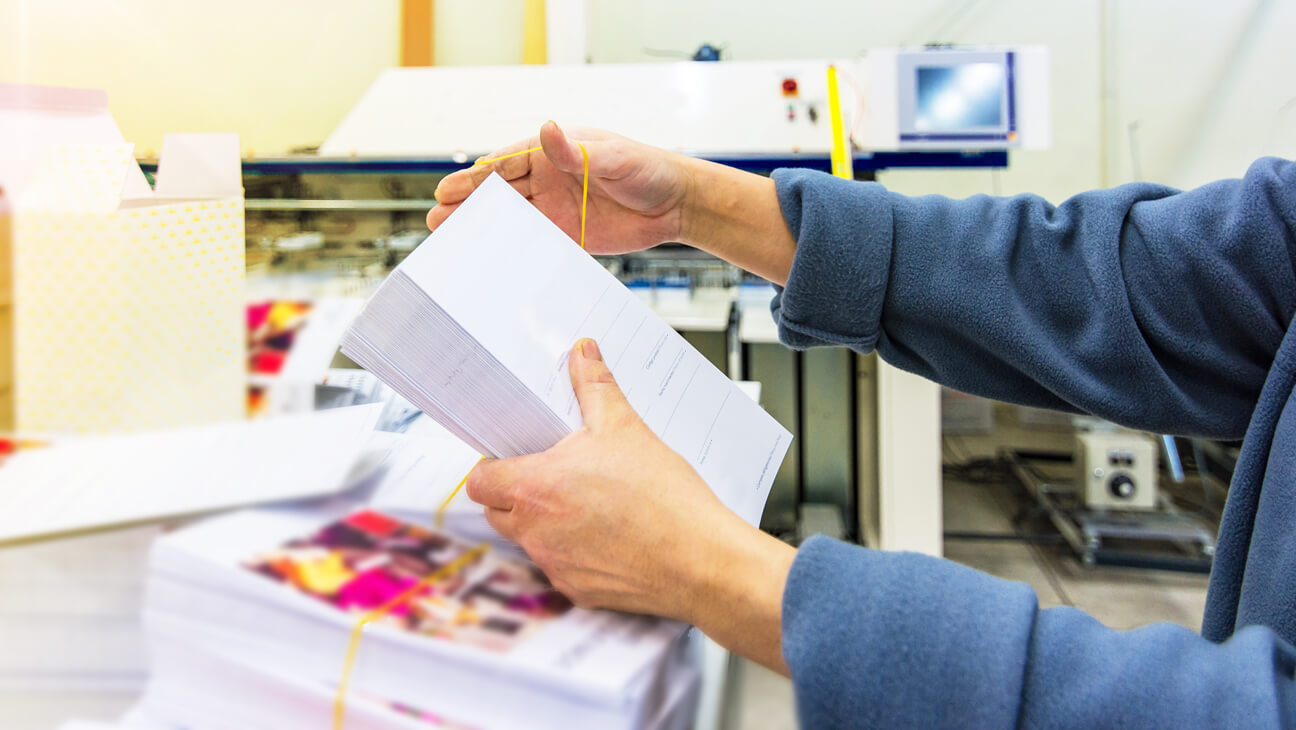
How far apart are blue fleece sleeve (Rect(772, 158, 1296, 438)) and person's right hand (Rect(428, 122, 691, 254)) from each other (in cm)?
12

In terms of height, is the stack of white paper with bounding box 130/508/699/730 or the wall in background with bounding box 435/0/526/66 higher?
the wall in background with bounding box 435/0/526/66

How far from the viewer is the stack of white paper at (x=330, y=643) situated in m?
0.30

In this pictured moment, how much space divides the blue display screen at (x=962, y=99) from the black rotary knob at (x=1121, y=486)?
1198mm

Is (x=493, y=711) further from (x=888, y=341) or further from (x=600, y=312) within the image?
(x=888, y=341)

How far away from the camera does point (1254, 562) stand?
646 mm

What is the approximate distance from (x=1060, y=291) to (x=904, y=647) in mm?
501

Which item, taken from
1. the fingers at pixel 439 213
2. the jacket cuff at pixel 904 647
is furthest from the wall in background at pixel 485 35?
the jacket cuff at pixel 904 647

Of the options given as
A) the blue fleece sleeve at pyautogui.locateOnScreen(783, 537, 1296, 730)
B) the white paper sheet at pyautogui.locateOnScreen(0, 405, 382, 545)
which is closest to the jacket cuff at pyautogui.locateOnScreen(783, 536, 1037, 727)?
the blue fleece sleeve at pyautogui.locateOnScreen(783, 537, 1296, 730)

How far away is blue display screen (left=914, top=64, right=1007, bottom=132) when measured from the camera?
221 cm

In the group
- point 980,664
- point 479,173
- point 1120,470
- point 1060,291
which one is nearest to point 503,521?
point 980,664

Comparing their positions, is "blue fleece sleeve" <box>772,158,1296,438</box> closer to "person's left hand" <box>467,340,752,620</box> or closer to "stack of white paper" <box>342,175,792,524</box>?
"stack of white paper" <box>342,175,792,524</box>

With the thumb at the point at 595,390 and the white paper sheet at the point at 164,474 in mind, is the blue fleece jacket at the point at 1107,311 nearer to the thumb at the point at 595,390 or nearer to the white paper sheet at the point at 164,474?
the thumb at the point at 595,390

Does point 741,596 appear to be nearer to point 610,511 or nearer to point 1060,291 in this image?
point 610,511

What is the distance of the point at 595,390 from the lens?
0.56m
